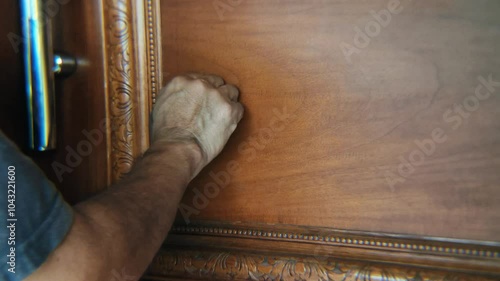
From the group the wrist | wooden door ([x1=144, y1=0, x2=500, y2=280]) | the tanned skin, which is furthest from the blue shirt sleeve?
wooden door ([x1=144, y1=0, x2=500, y2=280])

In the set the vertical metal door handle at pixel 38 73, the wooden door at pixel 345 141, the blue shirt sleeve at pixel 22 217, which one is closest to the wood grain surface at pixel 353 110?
the wooden door at pixel 345 141

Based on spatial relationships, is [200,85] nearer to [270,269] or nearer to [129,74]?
[129,74]

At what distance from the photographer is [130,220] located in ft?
1.33

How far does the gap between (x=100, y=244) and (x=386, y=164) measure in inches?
12.8

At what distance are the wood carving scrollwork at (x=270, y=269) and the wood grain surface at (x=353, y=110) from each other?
0.14ft

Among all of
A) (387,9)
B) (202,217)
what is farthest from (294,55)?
(202,217)

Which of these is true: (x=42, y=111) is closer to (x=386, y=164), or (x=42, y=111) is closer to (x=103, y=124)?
(x=103, y=124)

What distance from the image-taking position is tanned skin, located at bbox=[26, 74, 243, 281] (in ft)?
1.15

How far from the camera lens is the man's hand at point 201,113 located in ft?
1.79

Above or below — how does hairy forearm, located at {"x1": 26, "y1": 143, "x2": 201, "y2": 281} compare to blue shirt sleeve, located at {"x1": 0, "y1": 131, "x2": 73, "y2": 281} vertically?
below

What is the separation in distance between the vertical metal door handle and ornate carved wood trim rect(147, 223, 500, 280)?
0.21 m

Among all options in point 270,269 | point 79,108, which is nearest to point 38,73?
point 79,108

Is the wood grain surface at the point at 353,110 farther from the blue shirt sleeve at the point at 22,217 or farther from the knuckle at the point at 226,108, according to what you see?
the blue shirt sleeve at the point at 22,217

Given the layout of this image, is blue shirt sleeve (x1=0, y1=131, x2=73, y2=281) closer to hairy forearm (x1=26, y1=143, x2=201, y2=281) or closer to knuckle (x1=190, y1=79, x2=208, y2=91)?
hairy forearm (x1=26, y1=143, x2=201, y2=281)
